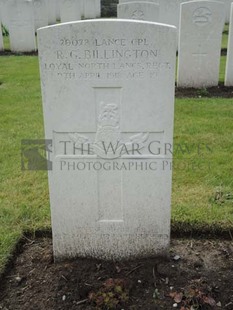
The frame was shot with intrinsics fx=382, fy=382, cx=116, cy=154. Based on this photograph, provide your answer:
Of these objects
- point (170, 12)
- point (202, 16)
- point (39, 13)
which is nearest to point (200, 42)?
point (202, 16)

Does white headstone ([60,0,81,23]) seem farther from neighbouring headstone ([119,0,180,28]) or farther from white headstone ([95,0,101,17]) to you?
white headstone ([95,0,101,17])

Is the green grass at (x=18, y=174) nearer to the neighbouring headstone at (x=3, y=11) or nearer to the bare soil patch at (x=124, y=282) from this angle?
the bare soil patch at (x=124, y=282)

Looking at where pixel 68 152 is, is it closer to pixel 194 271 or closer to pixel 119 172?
pixel 119 172

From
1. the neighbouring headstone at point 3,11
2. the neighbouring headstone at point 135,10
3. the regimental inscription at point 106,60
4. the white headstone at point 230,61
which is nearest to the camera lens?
the regimental inscription at point 106,60

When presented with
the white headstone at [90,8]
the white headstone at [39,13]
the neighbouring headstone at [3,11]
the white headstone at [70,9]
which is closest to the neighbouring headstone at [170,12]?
the white headstone at [70,9]

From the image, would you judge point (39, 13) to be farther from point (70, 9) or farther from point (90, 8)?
point (90, 8)

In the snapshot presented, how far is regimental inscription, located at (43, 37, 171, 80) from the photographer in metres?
2.34

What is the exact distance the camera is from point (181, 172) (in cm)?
414

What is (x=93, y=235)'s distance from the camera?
275 cm

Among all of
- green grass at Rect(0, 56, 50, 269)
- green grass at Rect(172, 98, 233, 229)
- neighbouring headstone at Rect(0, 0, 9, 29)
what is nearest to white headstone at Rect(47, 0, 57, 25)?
neighbouring headstone at Rect(0, 0, 9, 29)

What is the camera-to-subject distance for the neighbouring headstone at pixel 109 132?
7.69 ft

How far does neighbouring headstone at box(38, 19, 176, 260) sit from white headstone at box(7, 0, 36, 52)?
34.6 ft

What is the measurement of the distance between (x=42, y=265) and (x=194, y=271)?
3.61 ft

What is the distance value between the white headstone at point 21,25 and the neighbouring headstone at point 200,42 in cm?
629
